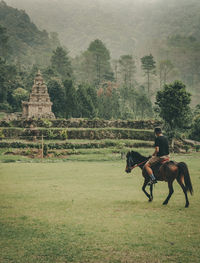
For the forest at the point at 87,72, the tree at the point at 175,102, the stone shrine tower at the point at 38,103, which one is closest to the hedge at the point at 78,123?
the forest at the point at 87,72

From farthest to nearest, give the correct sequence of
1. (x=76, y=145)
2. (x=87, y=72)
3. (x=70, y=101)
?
(x=87, y=72)
(x=70, y=101)
(x=76, y=145)

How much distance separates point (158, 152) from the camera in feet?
43.7

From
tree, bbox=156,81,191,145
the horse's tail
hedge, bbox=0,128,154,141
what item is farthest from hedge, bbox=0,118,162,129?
the horse's tail

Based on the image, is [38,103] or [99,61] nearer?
[38,103]

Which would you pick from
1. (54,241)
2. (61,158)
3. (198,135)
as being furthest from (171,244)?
(198,135)

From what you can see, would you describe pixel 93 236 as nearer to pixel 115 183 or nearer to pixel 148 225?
pixel 148 225

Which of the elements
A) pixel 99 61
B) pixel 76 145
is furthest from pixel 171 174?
pixel 99 61

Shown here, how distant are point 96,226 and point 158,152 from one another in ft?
14.8

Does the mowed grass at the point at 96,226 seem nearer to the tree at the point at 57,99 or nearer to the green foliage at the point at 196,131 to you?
the green foliage at the point at 196,131

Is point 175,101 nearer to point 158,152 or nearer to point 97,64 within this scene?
point 158,152

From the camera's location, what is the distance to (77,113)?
7050cm

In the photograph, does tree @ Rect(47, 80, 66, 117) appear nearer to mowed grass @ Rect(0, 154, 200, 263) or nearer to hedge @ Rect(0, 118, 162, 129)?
hedge @ Rect(0, 118, 162, 129)

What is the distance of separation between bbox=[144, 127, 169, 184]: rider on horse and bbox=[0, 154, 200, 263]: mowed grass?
130 centimetres

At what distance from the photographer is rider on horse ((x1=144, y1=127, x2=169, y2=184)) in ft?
43.2
